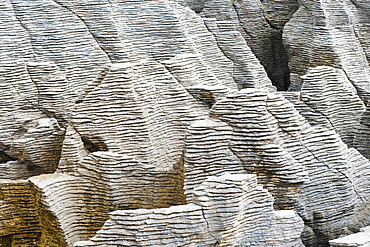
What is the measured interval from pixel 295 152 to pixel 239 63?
438cm

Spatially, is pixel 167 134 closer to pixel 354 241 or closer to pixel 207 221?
pixel 207 221

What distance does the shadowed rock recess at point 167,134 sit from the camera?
32.7 ft

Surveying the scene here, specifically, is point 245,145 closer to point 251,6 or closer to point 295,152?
point 295,152

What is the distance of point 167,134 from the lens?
12016 mm

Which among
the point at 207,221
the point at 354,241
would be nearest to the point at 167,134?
the point at 207,221

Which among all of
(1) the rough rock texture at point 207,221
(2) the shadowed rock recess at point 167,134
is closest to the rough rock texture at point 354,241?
(2) the shadowed rock recess at point 167,134

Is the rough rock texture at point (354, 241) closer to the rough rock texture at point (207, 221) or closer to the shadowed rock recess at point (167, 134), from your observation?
the shadowed rock recess at point (167, 134)

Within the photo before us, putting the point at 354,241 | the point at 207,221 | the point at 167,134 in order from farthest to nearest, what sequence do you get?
the point at 167,134
the point at 354,241
the point at 207,221

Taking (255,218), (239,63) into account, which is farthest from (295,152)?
(239,63)

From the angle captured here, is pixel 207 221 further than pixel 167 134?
No

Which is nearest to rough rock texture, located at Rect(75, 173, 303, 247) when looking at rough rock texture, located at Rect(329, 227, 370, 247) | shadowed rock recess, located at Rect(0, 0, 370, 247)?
shadowed rock recess, located at Rect(0, 0, 370, 247)

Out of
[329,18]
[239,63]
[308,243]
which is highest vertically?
[329,18]

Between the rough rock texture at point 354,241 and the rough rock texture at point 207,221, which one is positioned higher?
the rough rock texture at point 207,221

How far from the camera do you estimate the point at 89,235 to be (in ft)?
37.0
